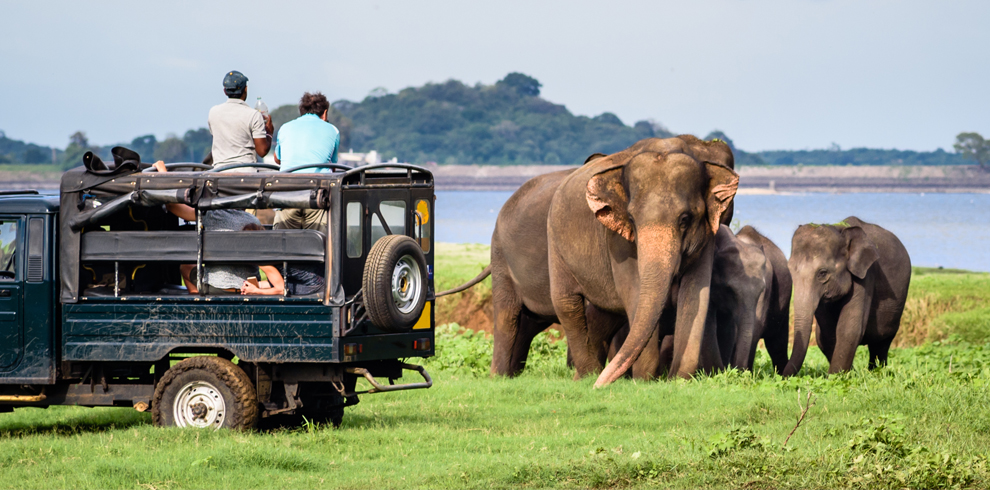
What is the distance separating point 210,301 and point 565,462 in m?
3.13

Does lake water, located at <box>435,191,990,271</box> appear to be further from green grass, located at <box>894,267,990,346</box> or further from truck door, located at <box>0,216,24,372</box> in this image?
truck door, located at <box>0,216,24,372</box>

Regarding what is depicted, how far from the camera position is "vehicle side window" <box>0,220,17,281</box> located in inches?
390

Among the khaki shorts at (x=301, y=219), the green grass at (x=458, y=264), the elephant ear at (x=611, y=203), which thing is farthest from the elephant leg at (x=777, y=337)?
the khaki shorts at (x=301, y=219)

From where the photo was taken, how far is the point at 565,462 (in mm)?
8242

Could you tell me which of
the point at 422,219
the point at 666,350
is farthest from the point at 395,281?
the point at 666,350

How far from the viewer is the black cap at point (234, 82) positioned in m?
11.0

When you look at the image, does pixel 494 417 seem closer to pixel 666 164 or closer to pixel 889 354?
pixel 666 164

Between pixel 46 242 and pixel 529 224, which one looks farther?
pixel 529 224

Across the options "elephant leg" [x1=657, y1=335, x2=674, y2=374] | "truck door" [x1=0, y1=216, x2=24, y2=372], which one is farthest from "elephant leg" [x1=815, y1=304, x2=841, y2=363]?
"truck door" [x1=0, y1=216, x2=24, y2=372]

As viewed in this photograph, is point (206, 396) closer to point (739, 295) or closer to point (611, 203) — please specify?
point (611, 203)

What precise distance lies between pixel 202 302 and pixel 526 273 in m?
5.63

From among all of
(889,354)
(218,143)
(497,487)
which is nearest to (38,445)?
(218,143)

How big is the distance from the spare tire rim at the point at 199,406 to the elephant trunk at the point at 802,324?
25.5 feet

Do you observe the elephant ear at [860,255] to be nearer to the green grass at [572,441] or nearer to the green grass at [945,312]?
the green grass at [572,441]
